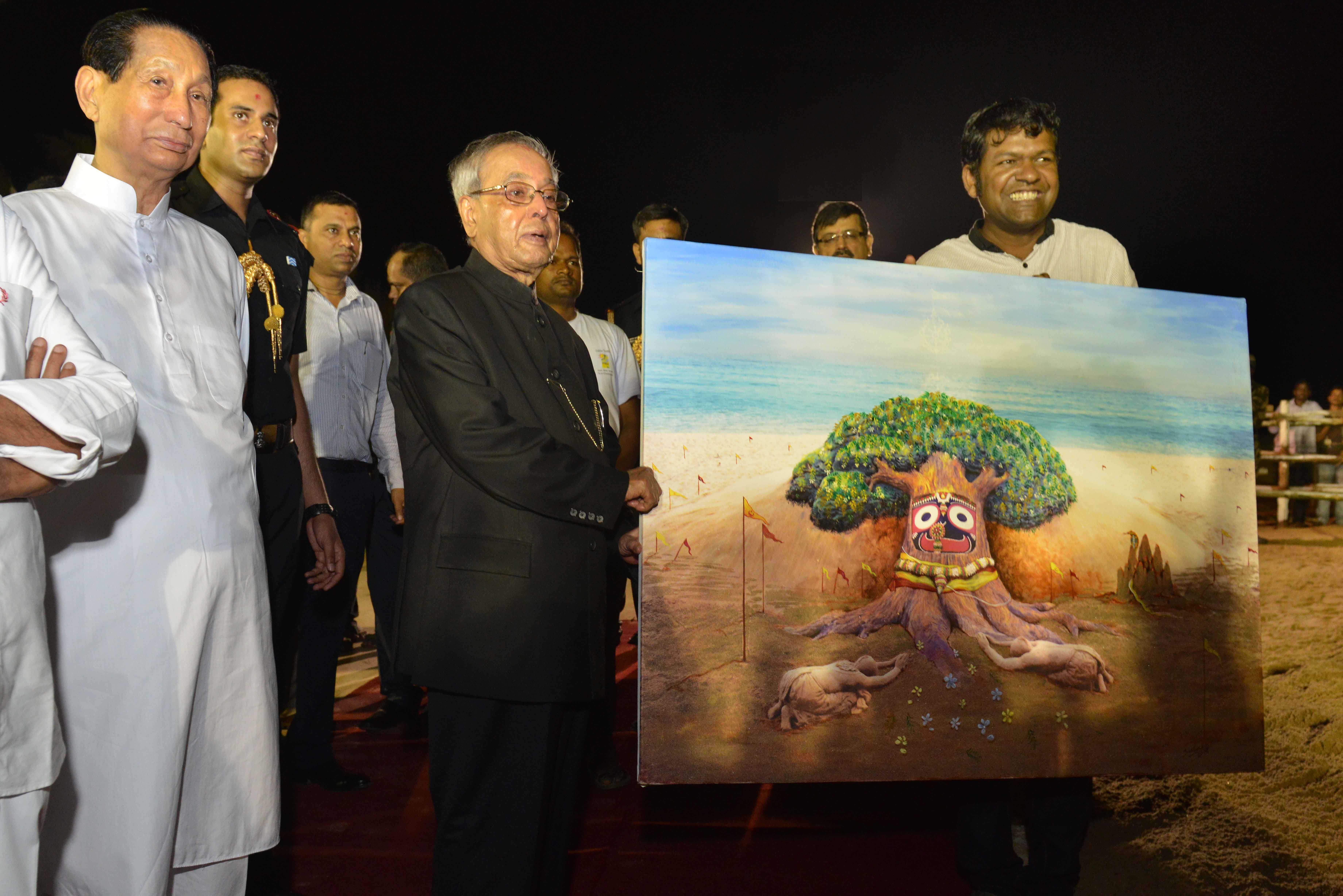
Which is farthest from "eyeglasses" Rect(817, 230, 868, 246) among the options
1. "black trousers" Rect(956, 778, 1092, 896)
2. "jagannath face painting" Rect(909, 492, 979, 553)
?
"black trousers" Rect(956, 778, 1092, 896)

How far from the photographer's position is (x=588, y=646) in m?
1.42

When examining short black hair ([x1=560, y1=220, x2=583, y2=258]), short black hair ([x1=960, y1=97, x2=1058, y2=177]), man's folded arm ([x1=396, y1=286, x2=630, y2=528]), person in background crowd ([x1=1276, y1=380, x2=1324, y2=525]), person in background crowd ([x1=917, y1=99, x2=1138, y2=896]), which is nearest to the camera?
man's folded arm ([x1=396, y1=286, x2=630, y2=528])

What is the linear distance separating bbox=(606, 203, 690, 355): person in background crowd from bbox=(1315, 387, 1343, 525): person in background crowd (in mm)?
9776

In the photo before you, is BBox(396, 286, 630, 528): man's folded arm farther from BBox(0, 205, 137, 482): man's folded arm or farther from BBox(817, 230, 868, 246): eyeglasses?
BBox(817, 230, 868, 246): eyeglasses

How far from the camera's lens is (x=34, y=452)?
88 cm

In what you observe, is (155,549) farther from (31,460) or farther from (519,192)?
(519,192)

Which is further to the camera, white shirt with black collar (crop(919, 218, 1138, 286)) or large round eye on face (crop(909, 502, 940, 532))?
white shirt with black collar (crop(919, 218, 1138, 286))

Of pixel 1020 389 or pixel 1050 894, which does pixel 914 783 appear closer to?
pixel 1050 894

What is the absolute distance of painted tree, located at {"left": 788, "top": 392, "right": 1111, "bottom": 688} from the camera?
5.28 ft

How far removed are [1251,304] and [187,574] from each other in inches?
564

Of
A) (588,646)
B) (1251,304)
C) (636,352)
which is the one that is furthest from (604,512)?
(1251,304)

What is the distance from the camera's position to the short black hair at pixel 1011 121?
195cm

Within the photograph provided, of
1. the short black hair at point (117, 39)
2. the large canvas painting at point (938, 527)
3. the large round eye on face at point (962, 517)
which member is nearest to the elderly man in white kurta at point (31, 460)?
the short black hair at point (117, 39)

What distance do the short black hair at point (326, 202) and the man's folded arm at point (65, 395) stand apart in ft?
6.25
